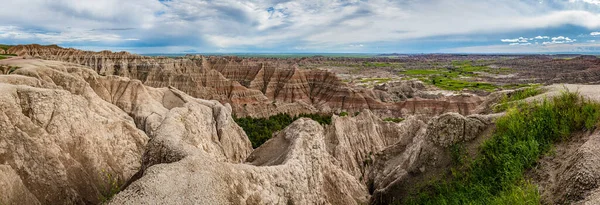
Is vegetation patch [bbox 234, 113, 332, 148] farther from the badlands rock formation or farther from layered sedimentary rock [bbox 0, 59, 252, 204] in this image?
layered sedimentary rock [bbox 0, 59, 252, 204]

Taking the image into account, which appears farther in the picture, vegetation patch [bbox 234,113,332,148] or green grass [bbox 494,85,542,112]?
vegetation patch [bbox 234,113,332,148]

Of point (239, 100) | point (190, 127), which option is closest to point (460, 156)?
point (190, 127)

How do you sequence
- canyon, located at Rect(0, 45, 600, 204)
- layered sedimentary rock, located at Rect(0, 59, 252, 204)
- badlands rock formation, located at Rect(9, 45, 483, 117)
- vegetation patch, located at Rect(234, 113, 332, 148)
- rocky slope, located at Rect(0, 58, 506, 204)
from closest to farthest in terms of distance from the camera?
canyon, located at Rect(0, 45, 600, 204), rocky slope, located at Rect(0, 58, 506, 204), layered sedimentary rock, located at Rect(0, 59, 252, 204), vegetation patch, located at Rect(234, 113, 332, 148), badlands rock formation, located at Rect(9, 45, 483, 117)

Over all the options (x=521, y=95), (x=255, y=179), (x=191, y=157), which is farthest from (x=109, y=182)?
(x=521, y=95)

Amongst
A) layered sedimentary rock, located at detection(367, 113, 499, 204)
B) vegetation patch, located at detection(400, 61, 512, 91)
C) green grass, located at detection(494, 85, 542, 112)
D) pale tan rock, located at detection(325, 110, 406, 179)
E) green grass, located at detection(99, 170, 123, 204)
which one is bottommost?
vegetation patch, located at detection(400, 61, 512, 91)

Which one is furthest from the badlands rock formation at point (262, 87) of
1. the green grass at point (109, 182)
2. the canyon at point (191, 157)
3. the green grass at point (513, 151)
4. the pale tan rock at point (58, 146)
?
the green grass at point (513, 151)

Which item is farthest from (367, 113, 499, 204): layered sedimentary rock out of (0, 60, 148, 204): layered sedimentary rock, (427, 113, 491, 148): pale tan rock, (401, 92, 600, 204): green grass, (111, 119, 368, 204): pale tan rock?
(0, 60, 148, 204): layered sedimentary rock

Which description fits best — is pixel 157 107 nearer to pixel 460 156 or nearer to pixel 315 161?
pixel 315 161

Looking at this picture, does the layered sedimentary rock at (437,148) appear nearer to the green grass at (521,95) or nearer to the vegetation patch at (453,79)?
the green grass at (521,95)
